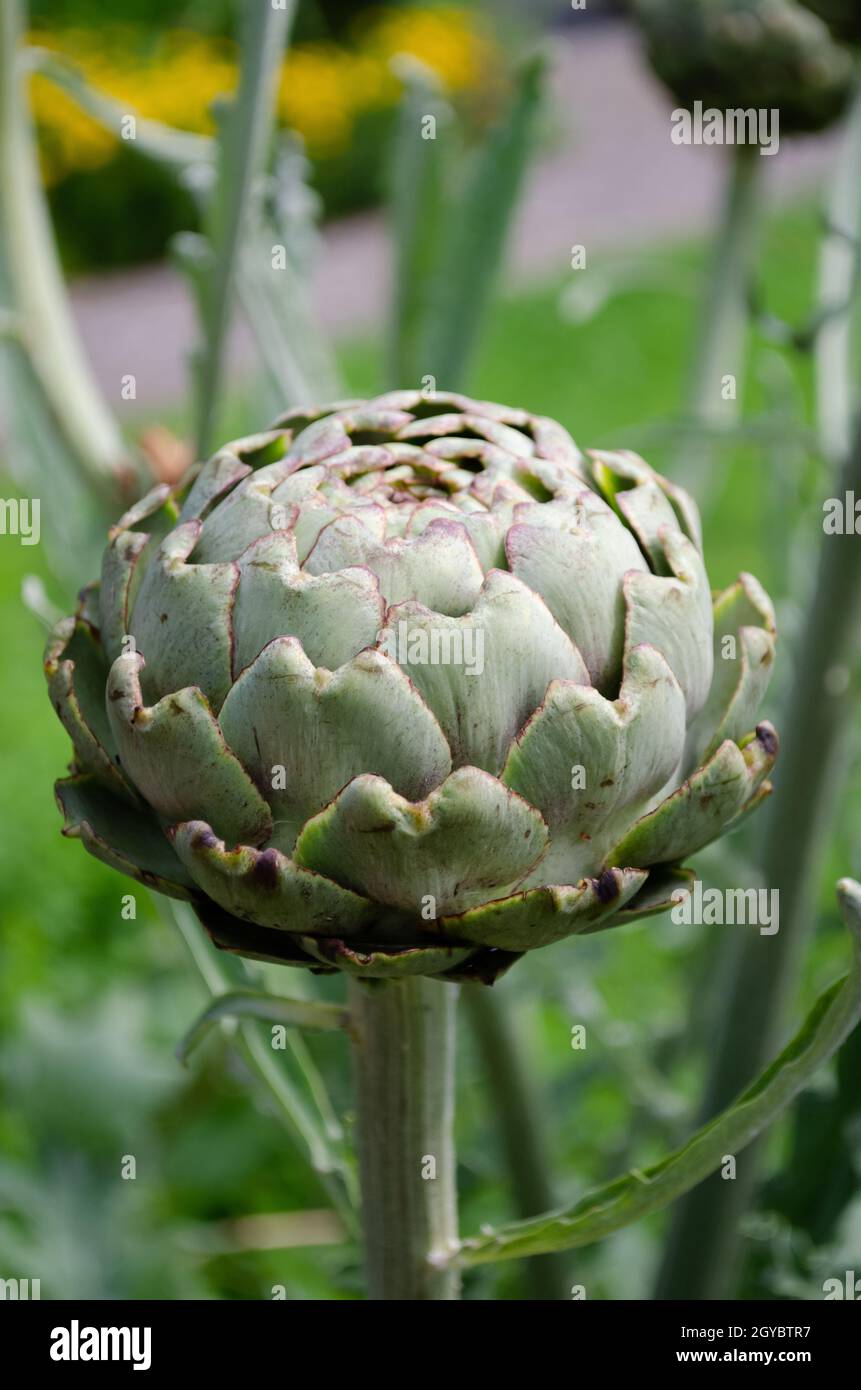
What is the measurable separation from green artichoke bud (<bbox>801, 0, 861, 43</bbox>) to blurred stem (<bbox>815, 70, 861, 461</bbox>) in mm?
32

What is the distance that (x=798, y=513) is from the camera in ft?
3.59

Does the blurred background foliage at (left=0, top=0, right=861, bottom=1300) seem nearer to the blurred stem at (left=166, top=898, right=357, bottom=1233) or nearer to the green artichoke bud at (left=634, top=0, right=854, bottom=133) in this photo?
the blurred stem at (left=166, top=898, right=357, bottom=1233)

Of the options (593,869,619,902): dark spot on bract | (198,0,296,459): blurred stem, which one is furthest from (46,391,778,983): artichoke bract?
(198,0,296,459): blurred stem

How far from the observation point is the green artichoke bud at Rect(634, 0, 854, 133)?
116 cm

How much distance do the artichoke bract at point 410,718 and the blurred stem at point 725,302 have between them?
1.98 ft

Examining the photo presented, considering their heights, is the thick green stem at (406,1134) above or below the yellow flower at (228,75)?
below

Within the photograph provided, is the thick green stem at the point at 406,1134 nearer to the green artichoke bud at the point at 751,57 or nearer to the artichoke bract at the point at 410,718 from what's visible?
the artichoke bract at the point at 410,718

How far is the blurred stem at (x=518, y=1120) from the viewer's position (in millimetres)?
919

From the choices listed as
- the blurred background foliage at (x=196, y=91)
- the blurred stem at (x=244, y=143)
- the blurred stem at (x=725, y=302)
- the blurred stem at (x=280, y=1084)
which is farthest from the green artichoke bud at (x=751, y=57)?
the blurred background foliage at (x=196, y=91)

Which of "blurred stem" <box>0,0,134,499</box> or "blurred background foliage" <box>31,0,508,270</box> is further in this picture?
"blurred background foliage" <box>31,0,508,270</box>

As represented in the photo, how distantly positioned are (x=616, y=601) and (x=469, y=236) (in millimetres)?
463
